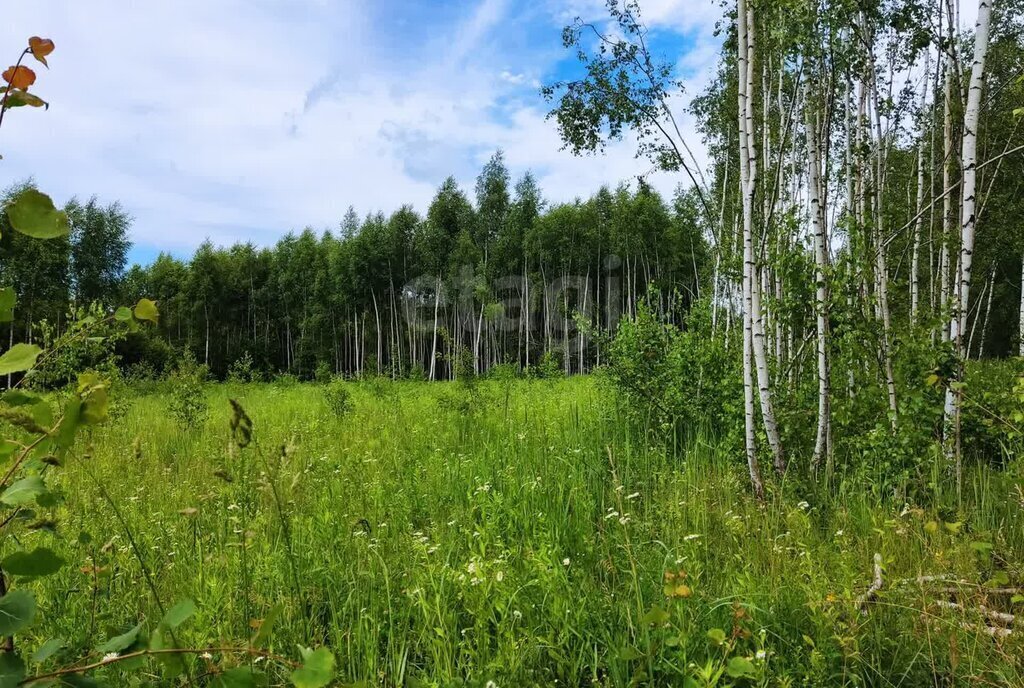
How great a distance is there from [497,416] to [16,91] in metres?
7.06

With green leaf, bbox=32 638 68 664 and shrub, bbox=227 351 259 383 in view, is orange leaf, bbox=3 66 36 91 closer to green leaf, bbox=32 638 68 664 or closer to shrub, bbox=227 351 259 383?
green leaf, bbox=32 638 68 664

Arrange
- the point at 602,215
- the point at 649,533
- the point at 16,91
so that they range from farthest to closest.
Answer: the point at 602,215 → the point at 649,533 → the point at 16,91

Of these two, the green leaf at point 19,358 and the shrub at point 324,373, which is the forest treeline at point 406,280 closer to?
the shrub at point 324,373

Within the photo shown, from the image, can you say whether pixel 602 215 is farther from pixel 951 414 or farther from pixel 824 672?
pixel 824 672

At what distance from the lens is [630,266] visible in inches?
1596

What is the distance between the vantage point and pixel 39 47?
3.07 ft

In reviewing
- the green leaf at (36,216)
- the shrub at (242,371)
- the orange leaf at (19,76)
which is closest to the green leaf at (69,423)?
the green leaf at (36,216)

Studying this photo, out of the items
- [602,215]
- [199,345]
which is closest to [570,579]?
[602,215]

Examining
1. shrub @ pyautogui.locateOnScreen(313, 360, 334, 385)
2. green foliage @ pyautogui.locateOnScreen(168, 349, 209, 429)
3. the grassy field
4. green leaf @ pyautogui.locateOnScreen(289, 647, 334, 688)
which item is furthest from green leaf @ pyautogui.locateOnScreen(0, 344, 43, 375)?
shrub @ pyautogui.locateOnScreen(313, 360, 334, 385)

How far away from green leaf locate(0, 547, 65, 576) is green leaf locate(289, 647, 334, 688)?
1.27ft

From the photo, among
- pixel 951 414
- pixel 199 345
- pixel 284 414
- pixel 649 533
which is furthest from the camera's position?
pixel 199 345

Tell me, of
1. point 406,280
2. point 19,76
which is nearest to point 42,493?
point 19,76

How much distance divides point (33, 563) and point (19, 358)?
33cm

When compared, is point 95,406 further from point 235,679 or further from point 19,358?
point 235,679
